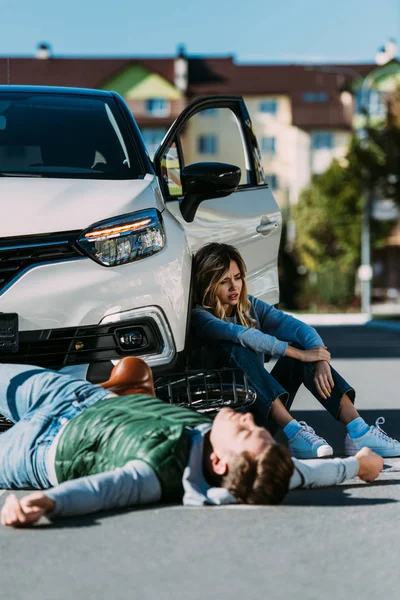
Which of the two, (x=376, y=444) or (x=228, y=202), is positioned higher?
(x=228, y=202)

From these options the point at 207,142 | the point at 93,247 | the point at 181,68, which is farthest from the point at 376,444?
the point at 207,142

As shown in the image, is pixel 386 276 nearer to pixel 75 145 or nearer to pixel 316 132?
pixel 316 132

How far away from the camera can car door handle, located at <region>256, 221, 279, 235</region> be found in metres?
8.09

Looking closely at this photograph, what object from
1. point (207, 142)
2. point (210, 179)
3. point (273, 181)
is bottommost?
point (273, 181)

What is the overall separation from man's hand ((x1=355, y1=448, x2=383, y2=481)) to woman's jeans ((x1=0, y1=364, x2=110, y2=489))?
115 cm

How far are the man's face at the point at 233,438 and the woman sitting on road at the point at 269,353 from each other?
1.59 meters

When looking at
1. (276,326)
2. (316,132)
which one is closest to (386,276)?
(316,132)

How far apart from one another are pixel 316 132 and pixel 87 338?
81.4 metres

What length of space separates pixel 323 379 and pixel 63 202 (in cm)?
165

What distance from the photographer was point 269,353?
6723 mm

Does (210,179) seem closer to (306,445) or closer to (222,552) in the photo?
(306,445)

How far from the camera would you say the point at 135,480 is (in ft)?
16.0

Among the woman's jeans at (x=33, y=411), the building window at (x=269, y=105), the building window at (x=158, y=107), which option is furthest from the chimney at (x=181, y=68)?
the woman's jeans at (x=33, y=411)

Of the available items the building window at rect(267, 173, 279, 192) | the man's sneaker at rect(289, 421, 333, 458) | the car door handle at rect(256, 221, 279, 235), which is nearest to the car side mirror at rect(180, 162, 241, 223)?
the car door handle at rect(256, 221, 279, 235)
